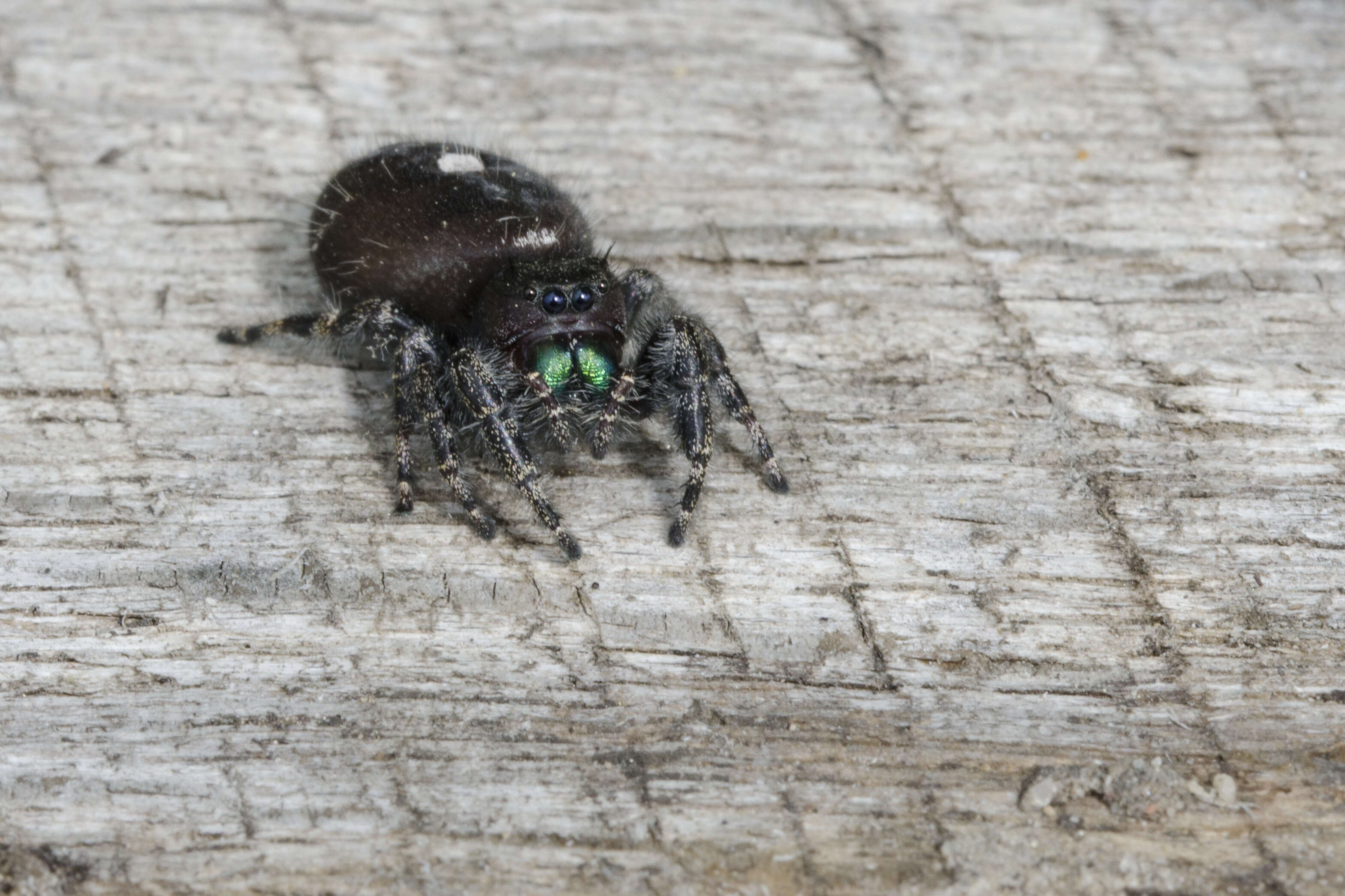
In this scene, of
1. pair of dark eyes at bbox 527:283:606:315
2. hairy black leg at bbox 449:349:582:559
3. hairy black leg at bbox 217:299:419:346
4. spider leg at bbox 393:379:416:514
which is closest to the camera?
hairy black leg at bbox 449:349:582:559

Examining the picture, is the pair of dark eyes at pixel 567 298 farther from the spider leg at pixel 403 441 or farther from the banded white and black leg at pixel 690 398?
the spider leg at pixel 403 441

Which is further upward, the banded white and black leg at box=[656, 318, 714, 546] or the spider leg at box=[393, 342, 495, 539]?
the banded white and black leg at box=[656, 318, 714, 546]

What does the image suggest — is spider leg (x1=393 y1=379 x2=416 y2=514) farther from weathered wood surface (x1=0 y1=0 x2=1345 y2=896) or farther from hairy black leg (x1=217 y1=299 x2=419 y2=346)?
hairy black leg (x1=217 y1=299 x2=419 y2=346)

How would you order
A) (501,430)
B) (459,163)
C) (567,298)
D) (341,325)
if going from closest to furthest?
(501,430), (567,298), (341,325), (459,163)

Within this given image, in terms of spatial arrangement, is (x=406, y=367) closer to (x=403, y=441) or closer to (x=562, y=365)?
(x=403, y=441)

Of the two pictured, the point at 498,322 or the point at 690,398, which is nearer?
the point at 690,398

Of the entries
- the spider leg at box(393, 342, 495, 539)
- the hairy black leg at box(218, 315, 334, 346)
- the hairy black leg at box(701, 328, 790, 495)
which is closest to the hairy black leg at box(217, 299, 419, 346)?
the hairy black leg at box(218, 315, 334, 346)

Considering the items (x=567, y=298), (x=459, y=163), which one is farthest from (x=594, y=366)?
(x=459, y=163)

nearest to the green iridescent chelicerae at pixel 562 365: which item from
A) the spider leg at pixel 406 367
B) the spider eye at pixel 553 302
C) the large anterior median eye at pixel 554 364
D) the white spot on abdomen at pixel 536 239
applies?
the large anterior median eye at pixel 554 364
